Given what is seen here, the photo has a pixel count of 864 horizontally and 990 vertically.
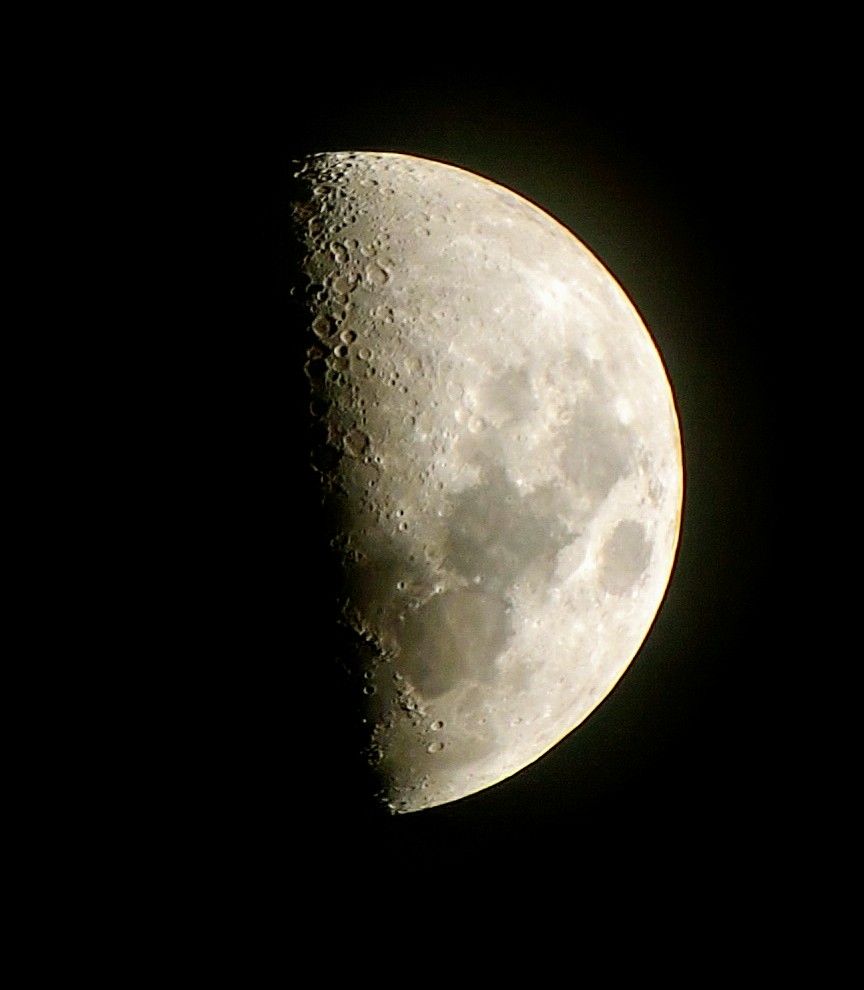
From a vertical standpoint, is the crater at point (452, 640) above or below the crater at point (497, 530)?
below

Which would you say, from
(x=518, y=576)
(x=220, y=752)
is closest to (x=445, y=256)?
(x=518, y=576)

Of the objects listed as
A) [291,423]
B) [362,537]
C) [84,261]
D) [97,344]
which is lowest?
[362,537]

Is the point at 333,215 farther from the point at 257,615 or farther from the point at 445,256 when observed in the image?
the point at 257,615

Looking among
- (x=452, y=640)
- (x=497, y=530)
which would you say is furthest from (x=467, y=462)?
(x=452, y=640)

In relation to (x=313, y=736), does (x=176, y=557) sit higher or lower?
higher

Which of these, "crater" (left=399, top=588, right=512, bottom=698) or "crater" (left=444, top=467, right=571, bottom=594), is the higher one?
"crater" (left=444, top=467, right=571, bottom=594)

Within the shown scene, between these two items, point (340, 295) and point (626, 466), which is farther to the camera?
point (626, 466)

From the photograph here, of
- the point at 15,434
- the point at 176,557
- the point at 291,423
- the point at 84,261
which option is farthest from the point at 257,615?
the point at 84,261

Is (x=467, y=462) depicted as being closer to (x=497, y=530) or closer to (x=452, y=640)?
(x=497, y=530)
